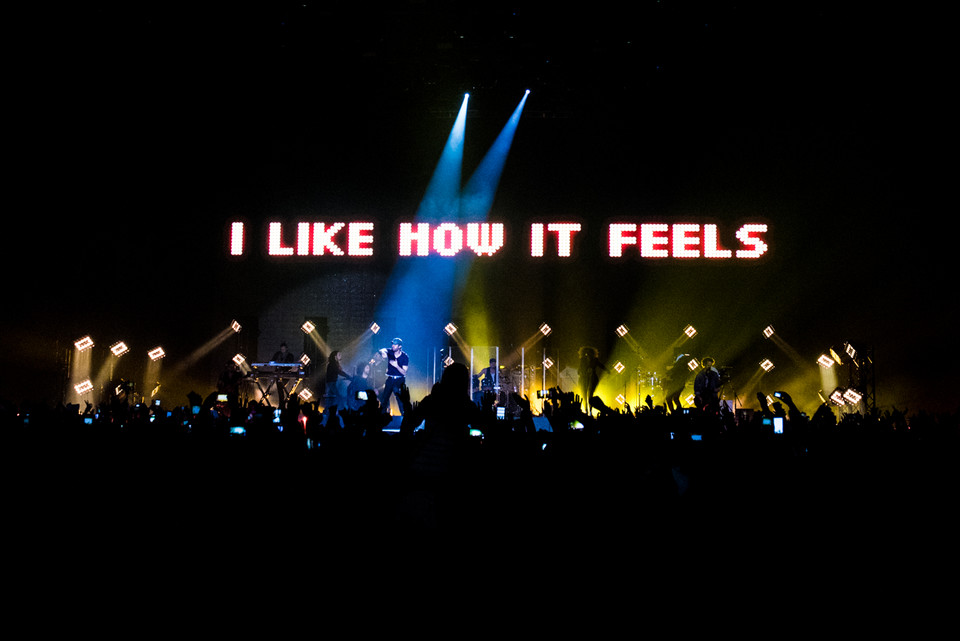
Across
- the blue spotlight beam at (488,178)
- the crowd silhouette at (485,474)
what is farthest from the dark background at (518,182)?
the crowd silhouette at (485,474)

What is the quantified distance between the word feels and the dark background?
36cm

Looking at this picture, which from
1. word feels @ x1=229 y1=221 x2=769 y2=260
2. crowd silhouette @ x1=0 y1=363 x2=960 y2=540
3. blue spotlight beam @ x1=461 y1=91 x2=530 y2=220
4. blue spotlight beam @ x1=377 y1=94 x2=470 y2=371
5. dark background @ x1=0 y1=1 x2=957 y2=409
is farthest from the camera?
blue spotlight beam @ x1=461 y1=91 x2=530 y2=220

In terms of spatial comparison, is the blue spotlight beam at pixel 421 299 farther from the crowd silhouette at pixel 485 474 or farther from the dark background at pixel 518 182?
the crowd silhouette at pixel 485 474

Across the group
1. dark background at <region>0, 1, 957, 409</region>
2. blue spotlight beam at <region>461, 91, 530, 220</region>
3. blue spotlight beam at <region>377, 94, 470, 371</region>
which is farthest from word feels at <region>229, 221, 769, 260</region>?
blue spotlight beam at <region>461, 91, 530, 220</region>

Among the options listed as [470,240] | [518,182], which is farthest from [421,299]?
[518,182]

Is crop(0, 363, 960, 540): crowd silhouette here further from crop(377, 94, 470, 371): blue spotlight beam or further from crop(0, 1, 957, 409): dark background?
crop(377, 94, 470, 371): blue spotlight beam

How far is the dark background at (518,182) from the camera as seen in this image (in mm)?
13125

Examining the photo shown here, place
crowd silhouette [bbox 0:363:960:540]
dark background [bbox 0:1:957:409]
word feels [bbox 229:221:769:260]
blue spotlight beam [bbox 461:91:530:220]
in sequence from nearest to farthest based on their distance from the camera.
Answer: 1. crowd silhouette [bbox 0:363:960:540]
2. dark background [bbox 0:1:957:409]
3. word feels [bbox 229:221:769:260]
4. blue spotlight beam [bbox 461:91:530:220]

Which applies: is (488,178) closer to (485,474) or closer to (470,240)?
(470,240)

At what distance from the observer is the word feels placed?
46.5ft

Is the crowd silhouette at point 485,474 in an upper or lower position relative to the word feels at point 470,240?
lower

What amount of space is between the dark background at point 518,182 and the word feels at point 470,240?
1.19 feet

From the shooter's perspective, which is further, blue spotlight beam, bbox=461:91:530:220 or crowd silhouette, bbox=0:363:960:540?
blue spotlight beam, bbox=461:91:530:220

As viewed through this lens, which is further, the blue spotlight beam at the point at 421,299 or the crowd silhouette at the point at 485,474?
the blue spotlight beam at the point at 421,299
